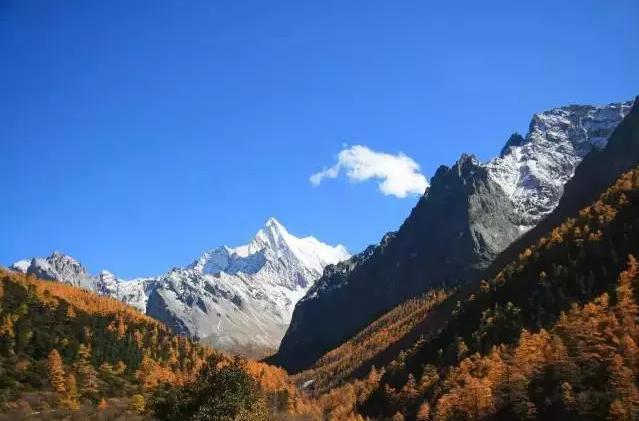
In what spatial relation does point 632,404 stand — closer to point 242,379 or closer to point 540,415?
point 540,415

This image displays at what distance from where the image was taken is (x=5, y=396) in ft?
557

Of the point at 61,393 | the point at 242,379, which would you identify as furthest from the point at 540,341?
the point at 61,393

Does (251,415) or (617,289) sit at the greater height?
(617,289)

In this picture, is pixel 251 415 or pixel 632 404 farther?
pixel 632 404

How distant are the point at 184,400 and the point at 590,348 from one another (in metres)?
106

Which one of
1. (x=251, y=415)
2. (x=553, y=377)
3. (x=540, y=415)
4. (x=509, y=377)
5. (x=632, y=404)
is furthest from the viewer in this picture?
(x=509, y=377)

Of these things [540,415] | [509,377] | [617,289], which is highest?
[617,289]

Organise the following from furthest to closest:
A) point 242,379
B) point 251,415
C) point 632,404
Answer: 1. point 632,404
2. point 242,379
3. point 251,415

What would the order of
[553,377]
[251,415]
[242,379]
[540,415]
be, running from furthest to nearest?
[553,377] < [540,415] < [242,379] < [251,415]

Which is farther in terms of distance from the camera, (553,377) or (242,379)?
(553,377)

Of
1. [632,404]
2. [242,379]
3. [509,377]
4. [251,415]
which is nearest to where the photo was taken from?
[251,415]

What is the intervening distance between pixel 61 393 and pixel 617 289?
16170cm

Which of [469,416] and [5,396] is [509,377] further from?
[5,396]

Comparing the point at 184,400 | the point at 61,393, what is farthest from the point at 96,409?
A: the point at 184,400
